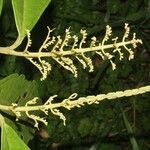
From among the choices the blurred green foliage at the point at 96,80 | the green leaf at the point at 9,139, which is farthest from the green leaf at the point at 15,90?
the blurred green foliage at the point at 96,80

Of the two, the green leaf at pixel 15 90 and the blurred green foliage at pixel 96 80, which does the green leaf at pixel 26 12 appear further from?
the blurred green foliage at pixel 96 80

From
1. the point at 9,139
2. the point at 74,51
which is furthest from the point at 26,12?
the point at 9,139

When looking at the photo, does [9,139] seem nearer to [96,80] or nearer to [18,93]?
[18,93]

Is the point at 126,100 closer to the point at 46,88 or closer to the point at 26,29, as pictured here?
the point at 46,88

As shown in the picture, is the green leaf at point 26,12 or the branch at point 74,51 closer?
the branch at point 74,51

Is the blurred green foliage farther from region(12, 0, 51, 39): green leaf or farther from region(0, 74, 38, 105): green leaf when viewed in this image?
region(12, 0, 51, 39): green leaf

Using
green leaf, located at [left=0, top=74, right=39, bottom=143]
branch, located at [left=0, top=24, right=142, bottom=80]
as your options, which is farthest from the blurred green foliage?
branch, located at [left=0, top=24, right=142, bottom=80]
